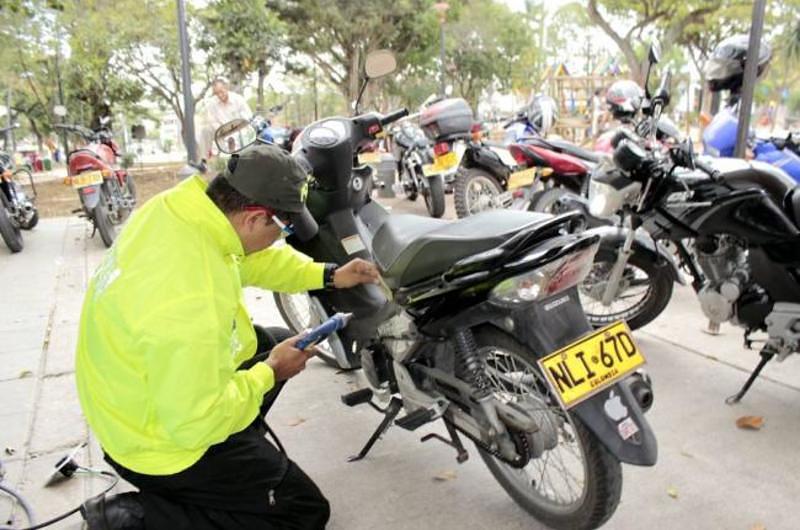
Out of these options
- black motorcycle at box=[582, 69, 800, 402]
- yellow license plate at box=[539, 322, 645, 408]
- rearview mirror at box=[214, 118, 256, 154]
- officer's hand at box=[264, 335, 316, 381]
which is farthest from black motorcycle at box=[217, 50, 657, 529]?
black motorcycle at box=[582, 69, 800, 402]

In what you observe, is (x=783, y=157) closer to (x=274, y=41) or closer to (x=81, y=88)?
(x=274, y=41)

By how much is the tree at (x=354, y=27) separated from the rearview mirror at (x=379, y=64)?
16.9m

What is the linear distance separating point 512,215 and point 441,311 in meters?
0.35

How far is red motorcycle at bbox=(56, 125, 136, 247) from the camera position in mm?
6016

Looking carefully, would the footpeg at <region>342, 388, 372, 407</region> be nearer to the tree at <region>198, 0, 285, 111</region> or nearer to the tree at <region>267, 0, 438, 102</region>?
the tree at <region>198, 0, 285, 111</region>

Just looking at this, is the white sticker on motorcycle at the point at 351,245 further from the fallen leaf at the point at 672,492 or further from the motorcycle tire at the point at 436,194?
the motorcycle tire at the point at 436,194

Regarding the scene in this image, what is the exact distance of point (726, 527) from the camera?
199 centimetres

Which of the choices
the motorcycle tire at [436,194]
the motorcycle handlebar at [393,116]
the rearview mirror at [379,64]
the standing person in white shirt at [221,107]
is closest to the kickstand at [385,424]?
the motorcycle handlebar at [393,116]

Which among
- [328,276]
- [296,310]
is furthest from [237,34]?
[328,276]

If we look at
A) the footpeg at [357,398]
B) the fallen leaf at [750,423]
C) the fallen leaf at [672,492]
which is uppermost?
the footpeg at [357,398]

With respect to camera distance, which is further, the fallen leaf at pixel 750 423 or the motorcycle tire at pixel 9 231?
the motorcycle tire at pixel 9 231

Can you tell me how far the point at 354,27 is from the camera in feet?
62.6

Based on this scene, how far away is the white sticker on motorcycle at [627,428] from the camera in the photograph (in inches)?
66.6

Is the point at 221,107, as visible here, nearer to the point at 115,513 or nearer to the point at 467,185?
the point at 467,185
